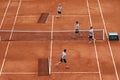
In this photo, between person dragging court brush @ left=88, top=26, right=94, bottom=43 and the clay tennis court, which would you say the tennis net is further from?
person dragging court brush @ left=88, top=26, right=94, bottom=43

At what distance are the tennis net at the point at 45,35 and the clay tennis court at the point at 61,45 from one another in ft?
1.13

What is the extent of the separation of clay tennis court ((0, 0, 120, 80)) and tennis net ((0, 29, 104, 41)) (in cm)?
35

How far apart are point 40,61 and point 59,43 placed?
3361mm

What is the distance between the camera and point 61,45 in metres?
27.7

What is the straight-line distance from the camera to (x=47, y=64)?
24812 millimetres

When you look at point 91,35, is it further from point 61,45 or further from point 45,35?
point 45,35

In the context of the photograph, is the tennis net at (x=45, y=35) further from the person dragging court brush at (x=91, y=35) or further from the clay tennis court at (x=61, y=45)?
the person dragging court brush at (x=91, y=35)

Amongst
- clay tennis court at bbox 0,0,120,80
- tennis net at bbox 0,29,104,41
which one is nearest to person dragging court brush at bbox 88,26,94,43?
clay tennis court at bbox 0,0,120,80

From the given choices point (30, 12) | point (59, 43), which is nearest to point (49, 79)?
point (59, 43)

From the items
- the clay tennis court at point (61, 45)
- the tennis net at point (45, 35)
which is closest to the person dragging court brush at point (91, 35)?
the clay tennis court at point (61, 45)

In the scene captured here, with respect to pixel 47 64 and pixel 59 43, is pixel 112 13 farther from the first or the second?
pixel 47 64

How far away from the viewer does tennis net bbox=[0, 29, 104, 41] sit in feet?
94.4

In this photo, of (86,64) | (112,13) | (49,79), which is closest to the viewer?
(49,79)

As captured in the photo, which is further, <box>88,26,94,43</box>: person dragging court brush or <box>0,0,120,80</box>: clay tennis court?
<box>88,26,94,43</box>: person dragging court brush
